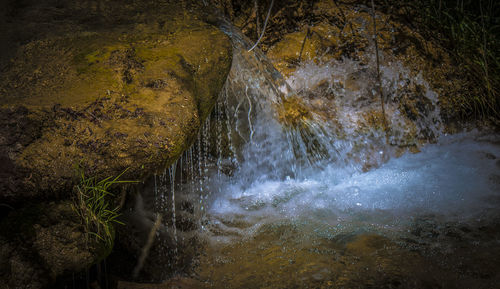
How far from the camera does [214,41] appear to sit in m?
3.02

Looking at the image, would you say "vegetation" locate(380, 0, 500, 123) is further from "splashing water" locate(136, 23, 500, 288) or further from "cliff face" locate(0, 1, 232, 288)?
"cliff face" locate(0, 1, 232, 288)

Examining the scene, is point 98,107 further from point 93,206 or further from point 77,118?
point 93,206

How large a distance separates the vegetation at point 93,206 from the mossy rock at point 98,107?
6cm

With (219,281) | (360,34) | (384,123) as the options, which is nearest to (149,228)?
(219,281)

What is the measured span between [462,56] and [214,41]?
11.5ft

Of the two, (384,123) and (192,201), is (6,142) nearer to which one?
(192,201)

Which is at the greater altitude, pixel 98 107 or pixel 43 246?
pixel 98 107

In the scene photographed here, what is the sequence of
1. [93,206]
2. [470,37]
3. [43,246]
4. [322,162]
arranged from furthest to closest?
[470,37] < [322,162] < [93,206] < [43,246]

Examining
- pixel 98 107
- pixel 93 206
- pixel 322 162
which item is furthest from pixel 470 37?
pixel 93 206

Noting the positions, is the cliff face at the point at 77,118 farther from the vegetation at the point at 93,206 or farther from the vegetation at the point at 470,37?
the vegetation at the point at 470,37

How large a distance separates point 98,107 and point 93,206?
0.71 meters

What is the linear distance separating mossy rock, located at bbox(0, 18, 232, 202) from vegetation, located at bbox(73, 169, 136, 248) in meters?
0.06

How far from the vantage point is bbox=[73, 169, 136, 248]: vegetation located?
6.99 feet

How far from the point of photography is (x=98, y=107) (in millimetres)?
2285
